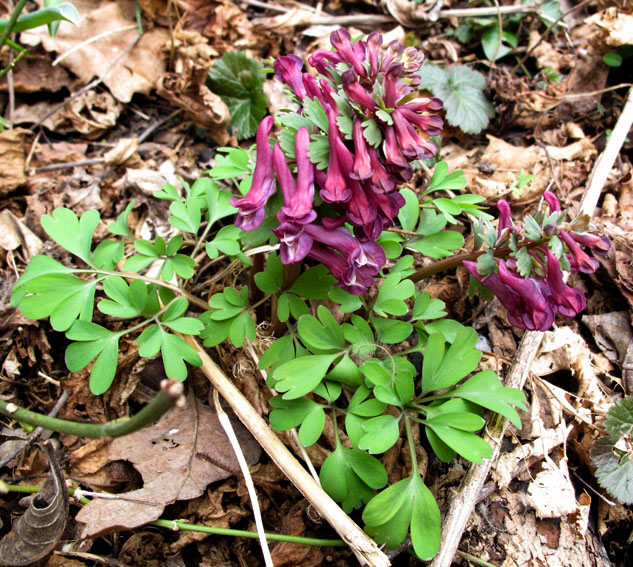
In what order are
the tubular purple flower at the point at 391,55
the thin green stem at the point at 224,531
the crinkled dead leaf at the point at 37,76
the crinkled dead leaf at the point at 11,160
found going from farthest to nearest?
the crinkled dead leaf at the point at 37,76 → the crinkled dead leaf at the point at 11,160 → the thin green stem at the point at 224,531 → the tubular purple flower at the point at 391,55

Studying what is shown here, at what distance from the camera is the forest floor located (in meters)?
2.08

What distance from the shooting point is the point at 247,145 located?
11.3 feet

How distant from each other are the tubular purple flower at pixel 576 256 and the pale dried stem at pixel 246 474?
1.53m

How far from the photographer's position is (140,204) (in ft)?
9.81

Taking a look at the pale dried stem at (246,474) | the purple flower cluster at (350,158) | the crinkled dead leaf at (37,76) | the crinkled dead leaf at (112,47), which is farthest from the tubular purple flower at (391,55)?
the crinkled dead leaf at (37,76)

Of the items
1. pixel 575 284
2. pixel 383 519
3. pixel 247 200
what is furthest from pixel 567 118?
pixel 383 519

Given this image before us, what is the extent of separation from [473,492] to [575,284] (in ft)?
4.70

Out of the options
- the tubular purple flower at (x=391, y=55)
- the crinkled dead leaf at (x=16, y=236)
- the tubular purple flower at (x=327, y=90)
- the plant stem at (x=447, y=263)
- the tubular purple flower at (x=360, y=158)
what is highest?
the tubular purple flower at (x=391, y=55)

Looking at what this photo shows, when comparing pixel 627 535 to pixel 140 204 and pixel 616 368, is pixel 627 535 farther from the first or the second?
pixel 140 204

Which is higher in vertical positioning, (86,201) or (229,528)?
(86,201)

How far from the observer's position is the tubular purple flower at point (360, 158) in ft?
5.17

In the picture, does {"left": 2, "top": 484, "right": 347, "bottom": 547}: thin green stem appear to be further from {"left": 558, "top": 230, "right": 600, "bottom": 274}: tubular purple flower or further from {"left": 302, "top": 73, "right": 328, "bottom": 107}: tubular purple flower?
{"left": 302, "top": 73, "right": 328, "bottom": 107}: tubular purple flower

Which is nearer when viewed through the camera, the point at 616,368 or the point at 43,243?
the point at 616,368

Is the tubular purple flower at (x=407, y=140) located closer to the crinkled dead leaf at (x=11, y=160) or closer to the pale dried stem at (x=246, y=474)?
the pale dried stem at (x=246, y=474)
